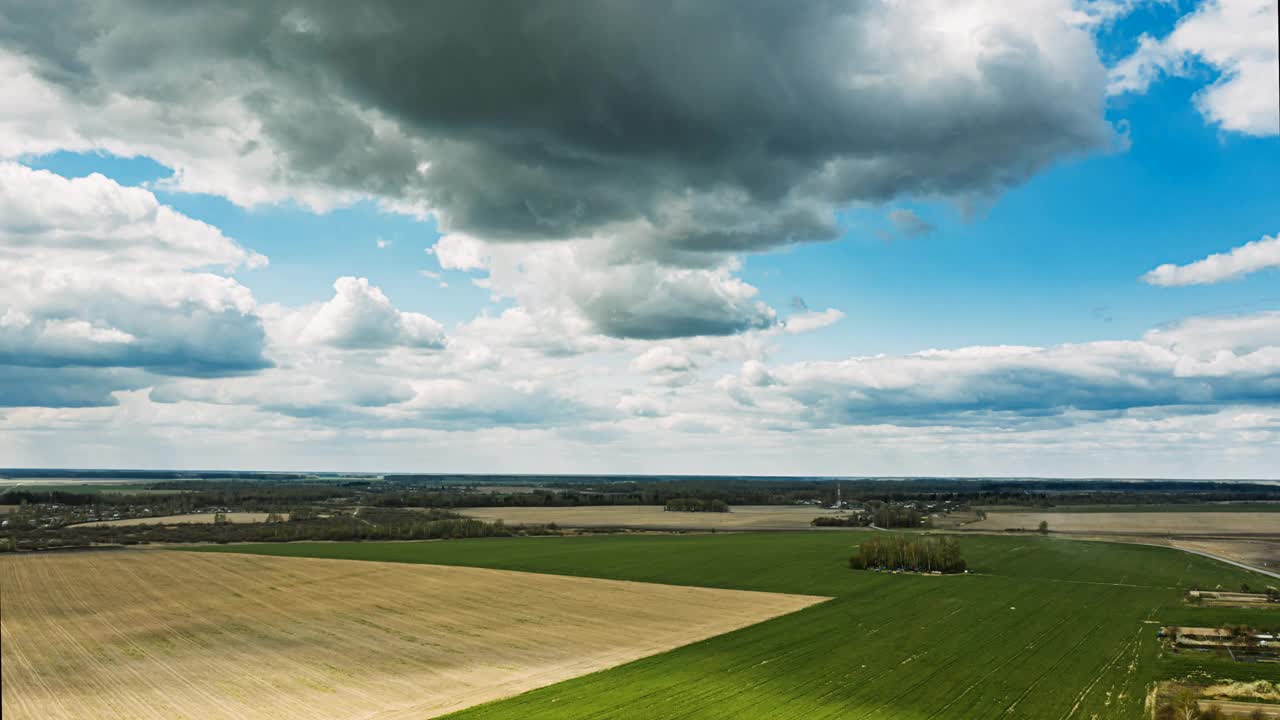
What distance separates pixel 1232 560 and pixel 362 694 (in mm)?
124350

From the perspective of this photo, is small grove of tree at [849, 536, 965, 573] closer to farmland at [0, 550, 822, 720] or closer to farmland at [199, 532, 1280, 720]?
farmland at [199, 532, 1280, 720]

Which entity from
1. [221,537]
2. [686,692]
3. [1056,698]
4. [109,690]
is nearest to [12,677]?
[109,690]

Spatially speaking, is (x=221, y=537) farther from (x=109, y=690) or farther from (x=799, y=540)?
(x=109, y=690)

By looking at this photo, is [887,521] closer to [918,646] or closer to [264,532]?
[264,532]

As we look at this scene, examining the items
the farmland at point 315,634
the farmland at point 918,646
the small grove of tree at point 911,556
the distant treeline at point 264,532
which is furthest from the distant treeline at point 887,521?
the farmland at point 315,634

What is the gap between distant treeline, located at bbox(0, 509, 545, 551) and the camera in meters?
145

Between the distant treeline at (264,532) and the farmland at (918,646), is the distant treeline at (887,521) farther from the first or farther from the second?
the farmland at (918,646)

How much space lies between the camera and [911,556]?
108 meters

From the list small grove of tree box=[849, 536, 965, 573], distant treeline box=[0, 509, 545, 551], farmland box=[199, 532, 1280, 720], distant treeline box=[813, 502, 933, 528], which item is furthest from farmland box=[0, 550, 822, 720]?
distant treeline box=[813, 502, 933, 528]

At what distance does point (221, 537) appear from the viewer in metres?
153

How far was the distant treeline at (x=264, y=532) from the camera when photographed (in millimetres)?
145375

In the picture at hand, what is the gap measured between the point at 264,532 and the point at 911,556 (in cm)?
11789

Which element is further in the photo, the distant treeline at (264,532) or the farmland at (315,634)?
the distant treeline at (264,532)

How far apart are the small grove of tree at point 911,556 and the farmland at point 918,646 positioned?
365 cm
